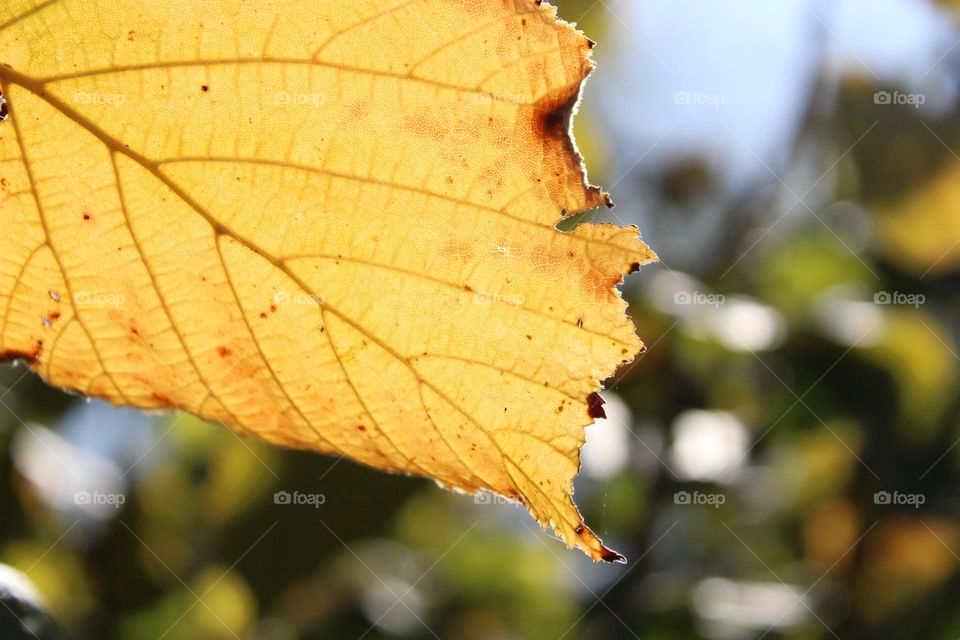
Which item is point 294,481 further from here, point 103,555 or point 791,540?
point 791,540

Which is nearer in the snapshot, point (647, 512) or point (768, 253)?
point (647, 512)

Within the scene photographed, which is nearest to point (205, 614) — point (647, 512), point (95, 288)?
point (647, 512)
